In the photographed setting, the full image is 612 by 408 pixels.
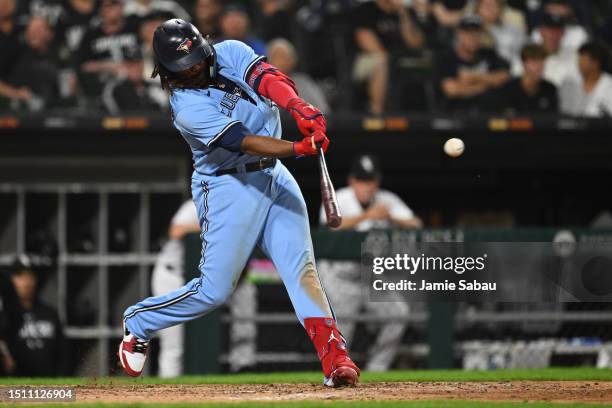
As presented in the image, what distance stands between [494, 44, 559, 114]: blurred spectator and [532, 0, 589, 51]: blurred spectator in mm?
419

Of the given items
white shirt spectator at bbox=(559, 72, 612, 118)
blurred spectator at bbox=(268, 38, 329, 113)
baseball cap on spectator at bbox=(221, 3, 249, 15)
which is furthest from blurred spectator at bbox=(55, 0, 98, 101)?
white shirt spectator at bbox=(559, 72, 612, 118)

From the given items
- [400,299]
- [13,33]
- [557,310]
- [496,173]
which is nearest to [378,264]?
[400,299]

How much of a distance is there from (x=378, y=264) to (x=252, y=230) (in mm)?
1604

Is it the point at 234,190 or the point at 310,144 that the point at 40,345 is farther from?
the point at 310,144

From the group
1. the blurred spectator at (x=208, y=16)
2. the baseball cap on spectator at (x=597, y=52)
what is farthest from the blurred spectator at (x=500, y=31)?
the blurred spectator at (x=208, y=16)

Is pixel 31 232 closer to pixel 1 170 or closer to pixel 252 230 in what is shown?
pixel 1 170

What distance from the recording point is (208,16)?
30.8 ft

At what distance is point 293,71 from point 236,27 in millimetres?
570

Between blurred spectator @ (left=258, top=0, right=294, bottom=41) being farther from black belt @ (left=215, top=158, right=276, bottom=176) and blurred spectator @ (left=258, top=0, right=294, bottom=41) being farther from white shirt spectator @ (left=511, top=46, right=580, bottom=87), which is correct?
black belt @ (left=215, top=158, right=276, bottom=176)

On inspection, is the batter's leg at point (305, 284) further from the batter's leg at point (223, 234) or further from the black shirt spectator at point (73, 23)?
the black shirt spectator at point (73, 23)

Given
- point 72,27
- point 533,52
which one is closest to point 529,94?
point 533,52

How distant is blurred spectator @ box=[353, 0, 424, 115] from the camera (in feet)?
30.0

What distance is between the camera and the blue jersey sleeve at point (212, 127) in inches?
192

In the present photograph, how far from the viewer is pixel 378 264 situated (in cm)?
655
